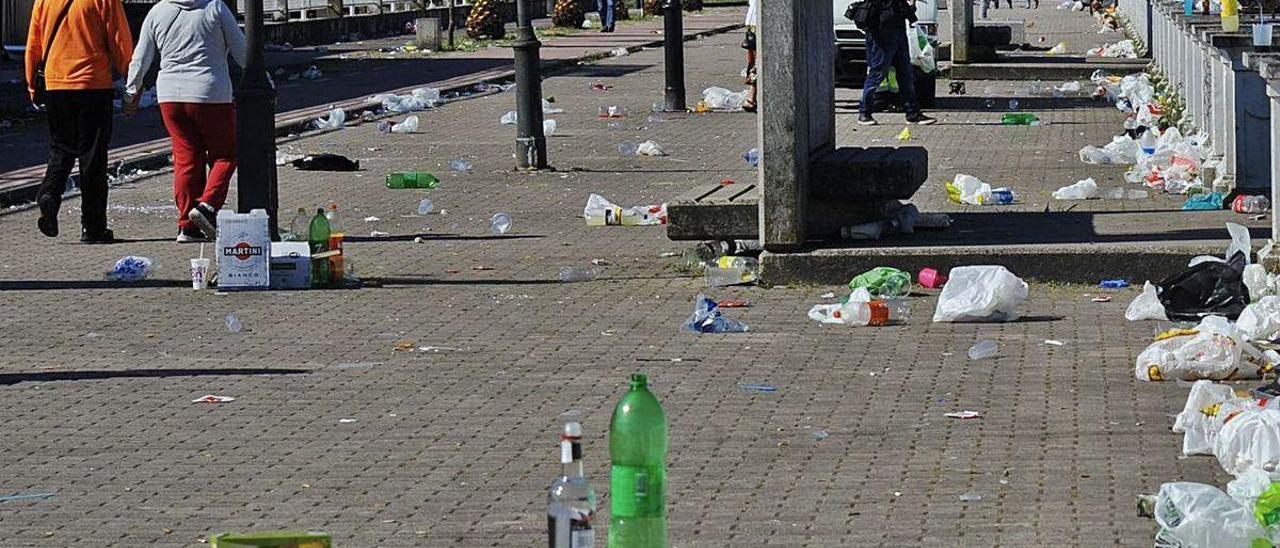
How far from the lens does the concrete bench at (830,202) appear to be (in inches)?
462

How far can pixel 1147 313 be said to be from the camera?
9.95m

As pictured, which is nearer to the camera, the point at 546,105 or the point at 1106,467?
the point at 1106,467

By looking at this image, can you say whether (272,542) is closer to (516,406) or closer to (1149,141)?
(516,406)

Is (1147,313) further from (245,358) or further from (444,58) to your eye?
(444,58)

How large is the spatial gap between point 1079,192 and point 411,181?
207 inches

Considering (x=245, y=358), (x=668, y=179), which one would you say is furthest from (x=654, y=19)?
(x=245, y=358)

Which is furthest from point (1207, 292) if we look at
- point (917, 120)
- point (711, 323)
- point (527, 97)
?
point (917, 120)

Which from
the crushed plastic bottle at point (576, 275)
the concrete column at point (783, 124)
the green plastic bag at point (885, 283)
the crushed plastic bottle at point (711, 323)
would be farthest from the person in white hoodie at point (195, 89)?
the green plastic bag at point (885, 283)

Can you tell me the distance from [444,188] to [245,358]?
754 centimetres

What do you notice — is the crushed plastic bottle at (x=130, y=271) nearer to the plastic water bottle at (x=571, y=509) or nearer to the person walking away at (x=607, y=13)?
the plastic water bottle at (x=571, y=509)

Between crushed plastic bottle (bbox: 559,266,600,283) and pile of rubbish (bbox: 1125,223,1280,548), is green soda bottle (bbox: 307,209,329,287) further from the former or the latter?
pile of rubbish (bbox: 1125,223,1280,548)

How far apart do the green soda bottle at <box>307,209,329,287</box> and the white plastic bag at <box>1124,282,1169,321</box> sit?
166 inches

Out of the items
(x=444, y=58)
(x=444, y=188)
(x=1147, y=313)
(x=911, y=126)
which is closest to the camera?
(x=1147, y=313)

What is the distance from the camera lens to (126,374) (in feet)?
30.0
